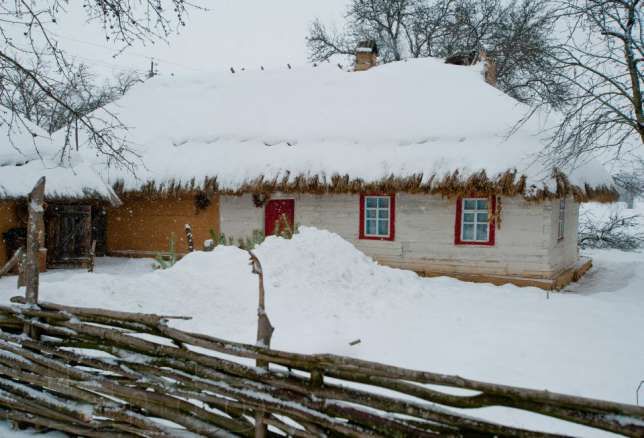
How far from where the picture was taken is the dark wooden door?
12086 mm

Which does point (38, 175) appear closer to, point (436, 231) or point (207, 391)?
point (436, 231)

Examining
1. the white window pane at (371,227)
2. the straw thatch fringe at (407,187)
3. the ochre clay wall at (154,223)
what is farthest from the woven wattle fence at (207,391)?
the ochre clay wall at (154,223)

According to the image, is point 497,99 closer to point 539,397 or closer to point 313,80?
point 313,80

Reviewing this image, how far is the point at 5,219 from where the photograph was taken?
10797 mm

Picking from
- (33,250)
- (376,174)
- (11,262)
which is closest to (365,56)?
(376,174)

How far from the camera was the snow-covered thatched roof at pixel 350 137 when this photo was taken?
10.4 m

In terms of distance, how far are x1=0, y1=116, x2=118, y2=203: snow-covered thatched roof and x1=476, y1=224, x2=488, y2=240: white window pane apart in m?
8.91

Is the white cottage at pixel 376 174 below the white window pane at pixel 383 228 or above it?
above

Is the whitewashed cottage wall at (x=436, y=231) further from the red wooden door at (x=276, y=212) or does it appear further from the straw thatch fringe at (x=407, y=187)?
the straw thatch fringe at (x=407, y=187)

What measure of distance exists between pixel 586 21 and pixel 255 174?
761cm

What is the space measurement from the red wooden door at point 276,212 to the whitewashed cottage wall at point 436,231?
0.11 metres

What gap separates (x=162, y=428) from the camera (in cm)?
274

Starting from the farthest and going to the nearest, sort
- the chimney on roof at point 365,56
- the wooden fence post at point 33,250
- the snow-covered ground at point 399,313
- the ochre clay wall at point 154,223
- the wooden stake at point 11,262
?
the chimney on roof at point 365,56 → the ochre clay wall at point 154,223 → the snow-covered ground at point 399,313 → the wooden stake at point 11,262 → the wooden fence post at point 33,250

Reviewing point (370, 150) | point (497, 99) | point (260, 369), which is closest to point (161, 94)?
point (370, 150)
